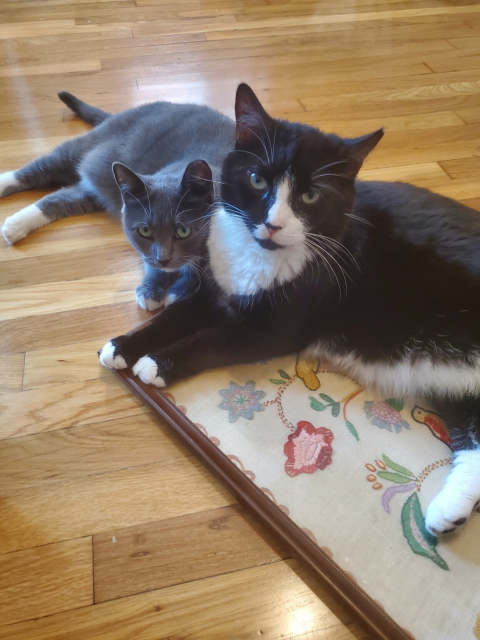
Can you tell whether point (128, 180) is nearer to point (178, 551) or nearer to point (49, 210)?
point (49, 210)

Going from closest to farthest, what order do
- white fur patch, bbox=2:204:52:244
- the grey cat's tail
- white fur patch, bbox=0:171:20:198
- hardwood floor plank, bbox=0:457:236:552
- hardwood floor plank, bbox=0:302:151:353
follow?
Result: hardwood floor plank, bbox=0:457:236:552, hardwood floor plank, bbox=0:302:151:353, white fur patch, bbox=2:204:52:244, white fur patch, bbox=0:171:20:198, the grey cat's tail

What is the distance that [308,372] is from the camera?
47.5 inches

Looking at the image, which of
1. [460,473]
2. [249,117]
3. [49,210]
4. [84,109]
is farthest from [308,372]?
[84,109]

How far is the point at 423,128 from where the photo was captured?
75.8 inches

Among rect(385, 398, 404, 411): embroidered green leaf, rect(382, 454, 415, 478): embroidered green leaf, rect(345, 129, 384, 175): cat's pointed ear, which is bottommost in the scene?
rect(382, 454, 415, 478): embroidered green leaf

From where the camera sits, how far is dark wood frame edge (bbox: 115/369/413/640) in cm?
85

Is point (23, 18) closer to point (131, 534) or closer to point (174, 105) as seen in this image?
point (174, 105)

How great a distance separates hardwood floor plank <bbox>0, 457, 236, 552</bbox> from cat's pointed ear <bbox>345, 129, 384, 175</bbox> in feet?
2.42

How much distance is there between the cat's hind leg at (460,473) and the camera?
0.93m

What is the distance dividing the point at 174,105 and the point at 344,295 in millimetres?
932

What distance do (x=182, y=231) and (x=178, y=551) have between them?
0.73 metres

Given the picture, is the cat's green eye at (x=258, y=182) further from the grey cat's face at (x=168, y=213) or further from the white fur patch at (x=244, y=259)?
the grey cat's face at (x=168, y=213)

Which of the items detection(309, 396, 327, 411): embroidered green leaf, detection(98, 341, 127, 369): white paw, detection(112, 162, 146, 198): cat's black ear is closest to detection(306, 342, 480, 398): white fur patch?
detection(309, 396, 327, 411): embroidered green leaf

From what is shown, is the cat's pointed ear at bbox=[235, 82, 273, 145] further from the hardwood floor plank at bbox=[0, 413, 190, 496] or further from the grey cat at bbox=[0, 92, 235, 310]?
the hardwood floor plank at bbox=[0, 413, 190, 496]
